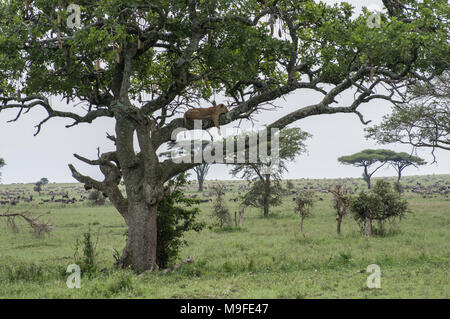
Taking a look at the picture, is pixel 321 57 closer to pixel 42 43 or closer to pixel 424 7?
pixel 424 7

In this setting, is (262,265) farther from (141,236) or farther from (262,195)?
(262,195)

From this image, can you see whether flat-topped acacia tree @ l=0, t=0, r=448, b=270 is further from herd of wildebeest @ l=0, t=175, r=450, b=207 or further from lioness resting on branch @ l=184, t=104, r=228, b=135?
herd of wildebeest @ l=0, t=175, r=450, b=207

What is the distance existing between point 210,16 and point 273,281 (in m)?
7.74

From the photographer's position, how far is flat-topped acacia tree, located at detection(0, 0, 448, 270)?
1241 cm

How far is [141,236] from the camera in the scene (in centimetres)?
1364

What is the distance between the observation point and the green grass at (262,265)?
10414 mm

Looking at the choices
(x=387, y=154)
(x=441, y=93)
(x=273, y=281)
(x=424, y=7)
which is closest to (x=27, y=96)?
(x=273, y=281)

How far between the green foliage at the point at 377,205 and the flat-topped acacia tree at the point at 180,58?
9931 mm

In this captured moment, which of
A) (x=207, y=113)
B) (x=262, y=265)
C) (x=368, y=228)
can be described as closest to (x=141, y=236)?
(x=262, y=265)

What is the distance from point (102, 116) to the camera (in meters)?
15.0

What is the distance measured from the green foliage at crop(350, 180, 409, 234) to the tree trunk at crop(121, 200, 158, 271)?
13808 millimetres

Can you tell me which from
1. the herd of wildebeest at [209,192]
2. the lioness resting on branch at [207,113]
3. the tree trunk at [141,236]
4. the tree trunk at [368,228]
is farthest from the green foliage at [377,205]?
the herd of wildebeest at [209,192]

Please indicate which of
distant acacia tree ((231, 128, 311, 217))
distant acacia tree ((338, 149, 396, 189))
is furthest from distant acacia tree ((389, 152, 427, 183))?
distant acacia tree ((231, 128, 311, 217))

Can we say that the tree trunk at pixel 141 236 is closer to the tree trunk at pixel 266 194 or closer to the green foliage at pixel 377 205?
the green foliage at pixel 377 205
